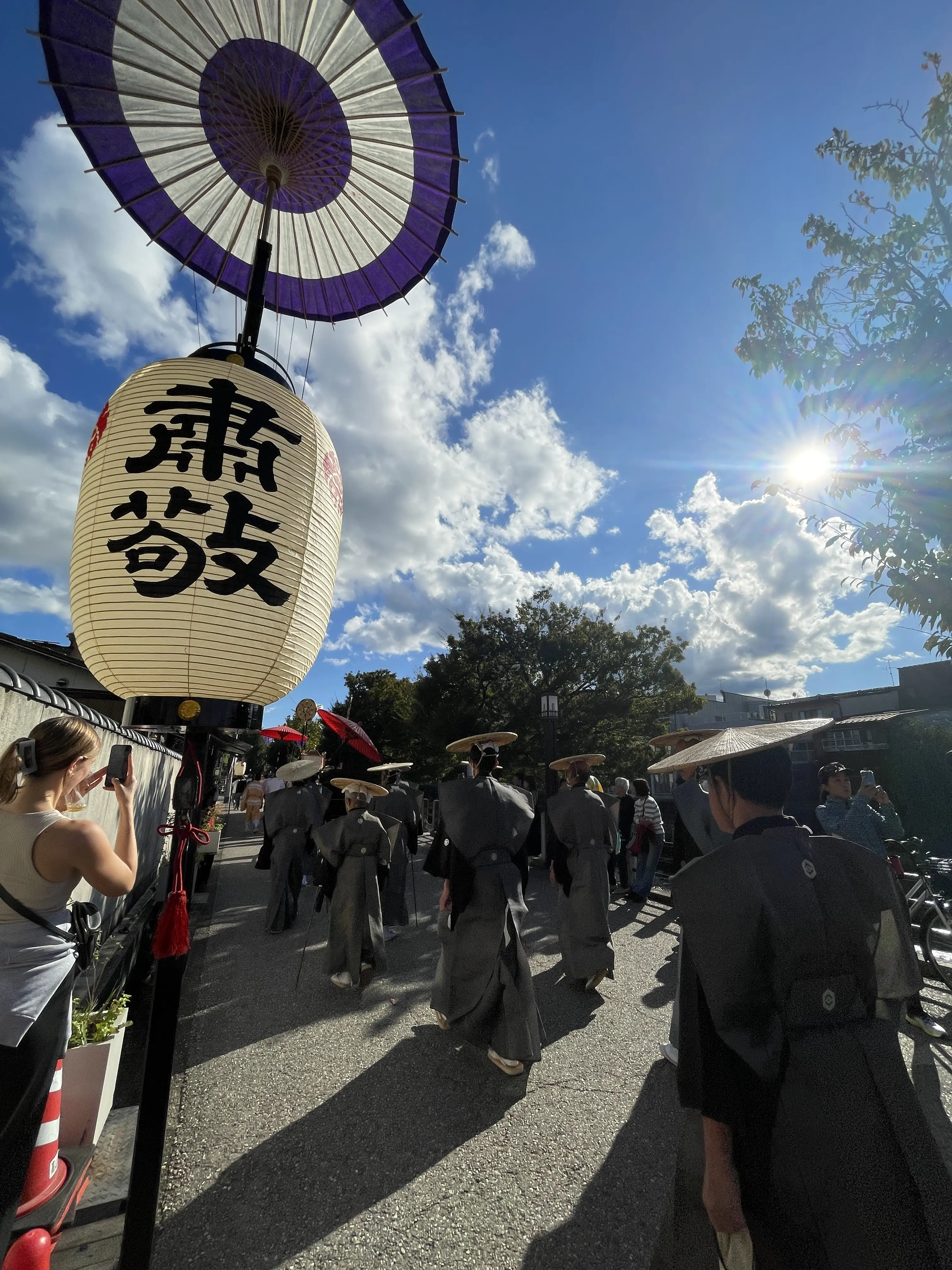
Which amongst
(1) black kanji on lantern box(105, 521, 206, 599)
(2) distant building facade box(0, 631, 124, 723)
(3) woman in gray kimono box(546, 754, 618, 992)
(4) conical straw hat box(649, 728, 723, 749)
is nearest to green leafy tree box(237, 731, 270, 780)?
(2) distant building facade box(0, 631, 124, 723)

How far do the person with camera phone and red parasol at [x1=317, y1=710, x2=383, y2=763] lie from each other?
802 cm

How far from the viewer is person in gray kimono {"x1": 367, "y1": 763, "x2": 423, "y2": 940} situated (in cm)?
718

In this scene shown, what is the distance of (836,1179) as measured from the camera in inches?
49.6

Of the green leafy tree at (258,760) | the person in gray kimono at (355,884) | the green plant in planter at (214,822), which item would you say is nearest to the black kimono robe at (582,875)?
the person in gray kimono at (355,884)

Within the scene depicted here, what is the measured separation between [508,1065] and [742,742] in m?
3.14

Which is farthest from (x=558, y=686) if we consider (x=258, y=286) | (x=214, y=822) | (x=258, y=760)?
(x=258, y=760)

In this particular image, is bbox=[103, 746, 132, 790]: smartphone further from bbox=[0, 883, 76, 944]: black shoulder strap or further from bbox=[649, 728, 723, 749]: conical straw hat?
bbox=[649, 728, 723, 749]: conical straw hat

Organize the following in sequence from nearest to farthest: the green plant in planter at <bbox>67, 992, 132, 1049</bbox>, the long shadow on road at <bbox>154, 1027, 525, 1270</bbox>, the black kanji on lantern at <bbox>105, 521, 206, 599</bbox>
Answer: the black kanji on lantern at <bbox>105, 521, 206, 599</bbox>
the long shadow on road at <bbox>154, 1027, 525, 1270</bbox>
the green plant in planter at <bbox>67, 992, 132, 1049</bbox>

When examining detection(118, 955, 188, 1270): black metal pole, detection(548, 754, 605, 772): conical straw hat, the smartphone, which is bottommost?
detection(118, 955, 188, 1270): black metal pole

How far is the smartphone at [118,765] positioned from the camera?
163 centimetres

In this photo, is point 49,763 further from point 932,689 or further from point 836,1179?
point 932,689

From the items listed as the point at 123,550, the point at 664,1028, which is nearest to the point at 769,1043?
the point at 123,550

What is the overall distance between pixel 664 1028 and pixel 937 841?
15363mm

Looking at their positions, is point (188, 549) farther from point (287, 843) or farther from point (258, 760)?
point (258, 760)
